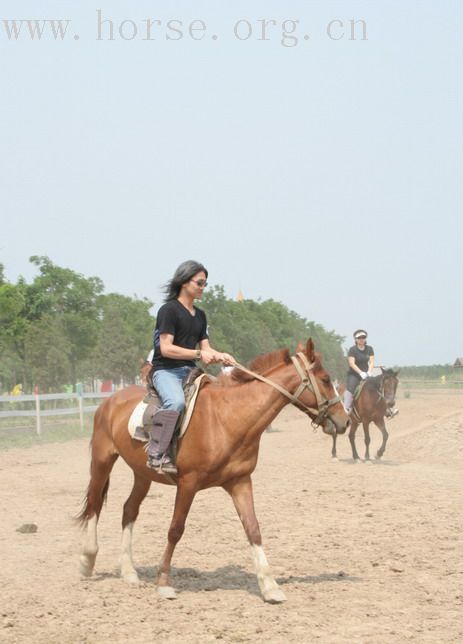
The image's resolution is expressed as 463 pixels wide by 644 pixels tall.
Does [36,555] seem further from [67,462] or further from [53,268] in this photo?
[53,268]

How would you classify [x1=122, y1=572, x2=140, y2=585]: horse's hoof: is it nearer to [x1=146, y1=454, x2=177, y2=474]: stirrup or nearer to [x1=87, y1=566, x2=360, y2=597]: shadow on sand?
[x1=87, y1=566, x2=360, y2=597]: shadow on sand

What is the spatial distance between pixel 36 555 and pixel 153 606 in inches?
109

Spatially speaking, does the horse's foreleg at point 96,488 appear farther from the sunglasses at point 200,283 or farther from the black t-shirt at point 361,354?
the black t-shirt at point 361,354

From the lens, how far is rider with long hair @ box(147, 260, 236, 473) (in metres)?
7.55

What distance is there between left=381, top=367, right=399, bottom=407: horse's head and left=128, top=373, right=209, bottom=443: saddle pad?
12.7 meters

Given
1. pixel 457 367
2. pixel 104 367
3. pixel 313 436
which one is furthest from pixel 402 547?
pixel 457 367

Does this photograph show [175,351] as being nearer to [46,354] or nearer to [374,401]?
[374,401]

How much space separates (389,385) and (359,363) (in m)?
1.02

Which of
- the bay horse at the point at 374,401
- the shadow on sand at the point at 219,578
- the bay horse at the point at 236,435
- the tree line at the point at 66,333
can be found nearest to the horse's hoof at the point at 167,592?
the bay horse at the point at 236,435

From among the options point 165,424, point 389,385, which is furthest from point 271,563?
point 389,385

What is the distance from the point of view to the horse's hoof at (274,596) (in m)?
6.98

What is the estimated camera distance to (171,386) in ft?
25.5

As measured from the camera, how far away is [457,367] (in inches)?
5079

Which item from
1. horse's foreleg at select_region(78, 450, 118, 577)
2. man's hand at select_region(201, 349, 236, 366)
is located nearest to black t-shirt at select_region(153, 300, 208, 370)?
man's hand at select_region(201, 349, 236, 366)
